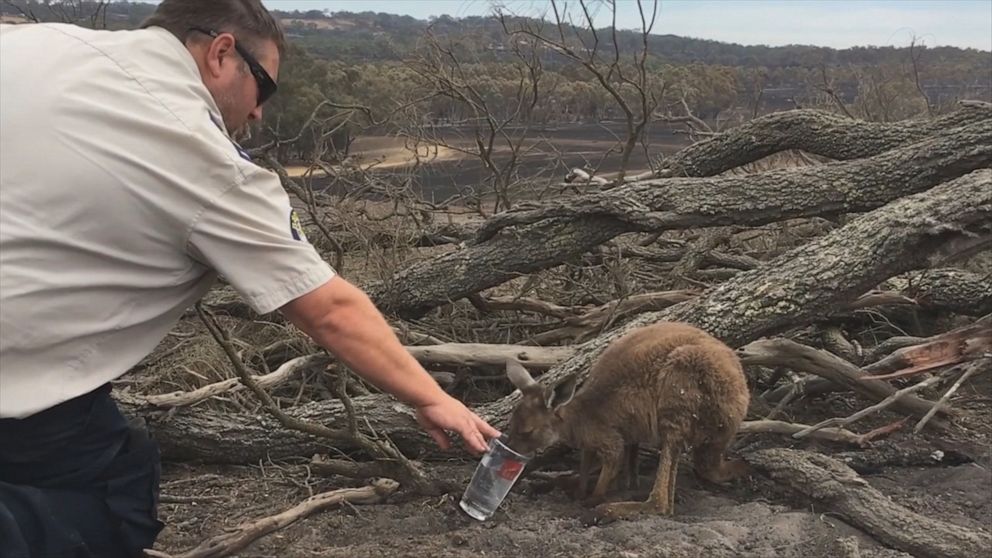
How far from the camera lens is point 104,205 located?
2197 mm

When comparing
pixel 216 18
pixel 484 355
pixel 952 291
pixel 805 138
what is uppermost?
pixel 216 18

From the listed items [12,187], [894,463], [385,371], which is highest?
[12,187]

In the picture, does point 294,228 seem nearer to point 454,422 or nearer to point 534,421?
point 454,422

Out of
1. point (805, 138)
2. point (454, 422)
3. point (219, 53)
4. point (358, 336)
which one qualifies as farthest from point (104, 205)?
point (805, 138)

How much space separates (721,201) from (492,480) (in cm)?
269

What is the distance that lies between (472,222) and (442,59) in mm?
1771

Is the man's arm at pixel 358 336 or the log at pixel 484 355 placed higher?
the man's arm at pixel 358 336

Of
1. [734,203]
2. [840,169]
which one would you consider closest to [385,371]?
[734,203]

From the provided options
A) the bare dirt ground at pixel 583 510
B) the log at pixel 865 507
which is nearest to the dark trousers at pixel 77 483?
the bare dirt ground at pixel 583 510

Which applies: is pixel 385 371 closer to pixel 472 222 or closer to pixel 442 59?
pixel 472 222

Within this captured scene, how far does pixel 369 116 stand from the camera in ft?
28.1

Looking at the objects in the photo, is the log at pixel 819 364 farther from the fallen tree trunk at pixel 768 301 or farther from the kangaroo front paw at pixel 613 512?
the kangaroo front paw at pixel 613 512

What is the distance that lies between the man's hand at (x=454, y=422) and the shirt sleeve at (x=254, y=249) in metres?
0.52

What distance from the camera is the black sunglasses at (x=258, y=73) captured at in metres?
2.53
